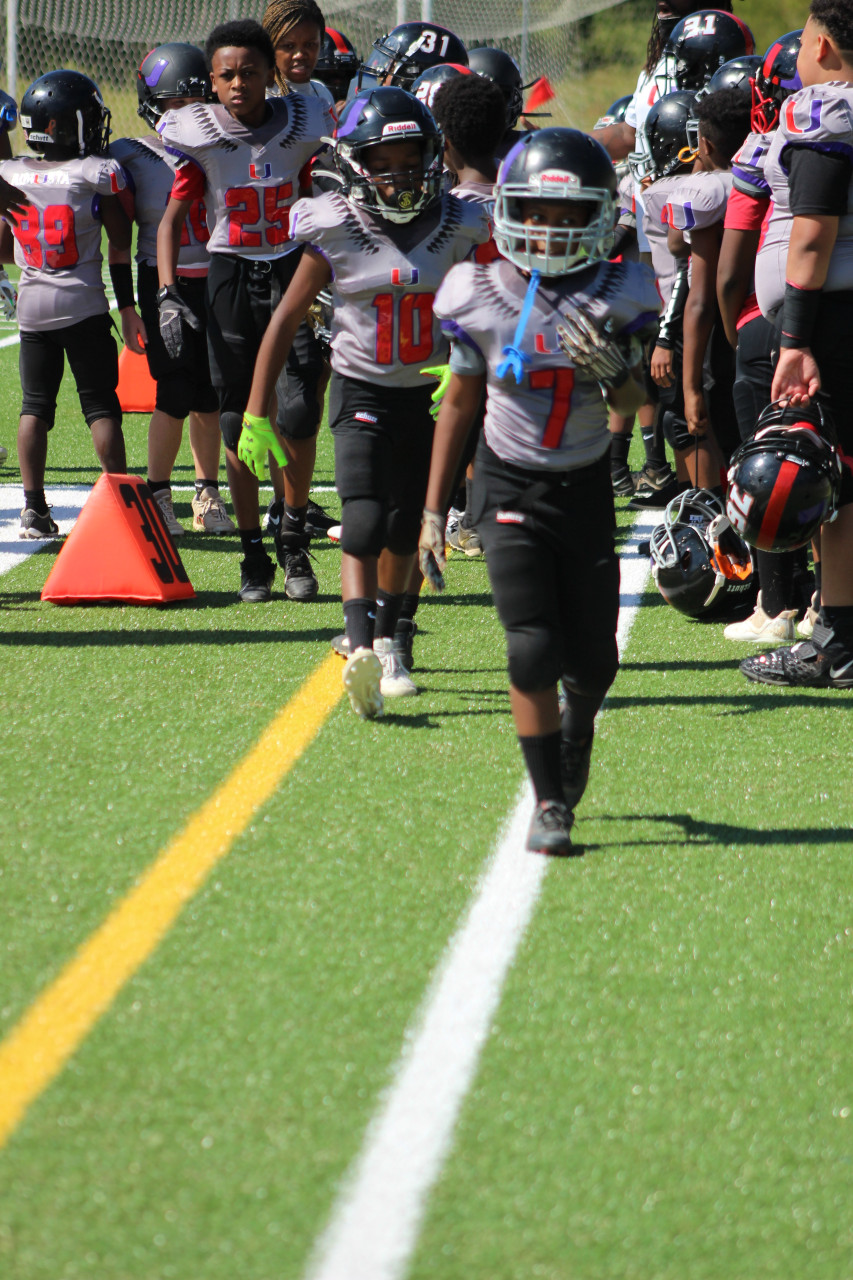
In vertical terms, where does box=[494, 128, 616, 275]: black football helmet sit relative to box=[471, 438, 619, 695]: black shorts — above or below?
above

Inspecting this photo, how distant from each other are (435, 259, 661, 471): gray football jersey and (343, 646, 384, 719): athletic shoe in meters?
1.04

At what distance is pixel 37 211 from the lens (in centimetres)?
683

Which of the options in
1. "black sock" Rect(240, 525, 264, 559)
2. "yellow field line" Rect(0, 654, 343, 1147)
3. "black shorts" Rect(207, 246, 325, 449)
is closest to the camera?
"yellow field line" Rect(0, 654, 343, 1147)

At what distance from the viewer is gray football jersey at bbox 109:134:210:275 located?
23.4 ft

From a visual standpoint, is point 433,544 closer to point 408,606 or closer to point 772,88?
point 408,606

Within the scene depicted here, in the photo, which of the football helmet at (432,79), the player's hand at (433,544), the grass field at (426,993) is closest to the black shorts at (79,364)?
the football helmet at (432,79)

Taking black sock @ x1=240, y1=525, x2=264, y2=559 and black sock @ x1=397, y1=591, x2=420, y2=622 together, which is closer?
black sock @ x1=397, y1=591, x2=420, y2=622

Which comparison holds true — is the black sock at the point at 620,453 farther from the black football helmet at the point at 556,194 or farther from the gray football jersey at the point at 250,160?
the black football helmet at the point at 556,194

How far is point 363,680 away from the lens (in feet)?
14.6

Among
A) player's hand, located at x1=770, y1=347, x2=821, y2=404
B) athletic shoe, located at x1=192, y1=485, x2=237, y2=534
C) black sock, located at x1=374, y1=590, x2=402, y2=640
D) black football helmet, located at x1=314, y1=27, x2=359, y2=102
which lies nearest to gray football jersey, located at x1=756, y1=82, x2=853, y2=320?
player's hand, located at x1=770, y1=347, x2=821, y2=404

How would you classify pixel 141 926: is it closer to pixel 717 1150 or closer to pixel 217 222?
pixel 717 1150

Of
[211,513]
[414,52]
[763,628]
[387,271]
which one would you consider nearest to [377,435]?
[387,271]

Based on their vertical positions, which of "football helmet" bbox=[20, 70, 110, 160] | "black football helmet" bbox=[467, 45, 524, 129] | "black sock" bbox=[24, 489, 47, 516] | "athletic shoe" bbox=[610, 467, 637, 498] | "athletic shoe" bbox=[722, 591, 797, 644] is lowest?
"athletic shoe" bbox=[610, 467, 637, 498]

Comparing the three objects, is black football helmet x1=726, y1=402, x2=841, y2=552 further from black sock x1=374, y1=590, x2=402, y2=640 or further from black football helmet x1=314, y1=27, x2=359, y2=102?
black football helmet x1=314, y1=27, x2=359, y2=102
